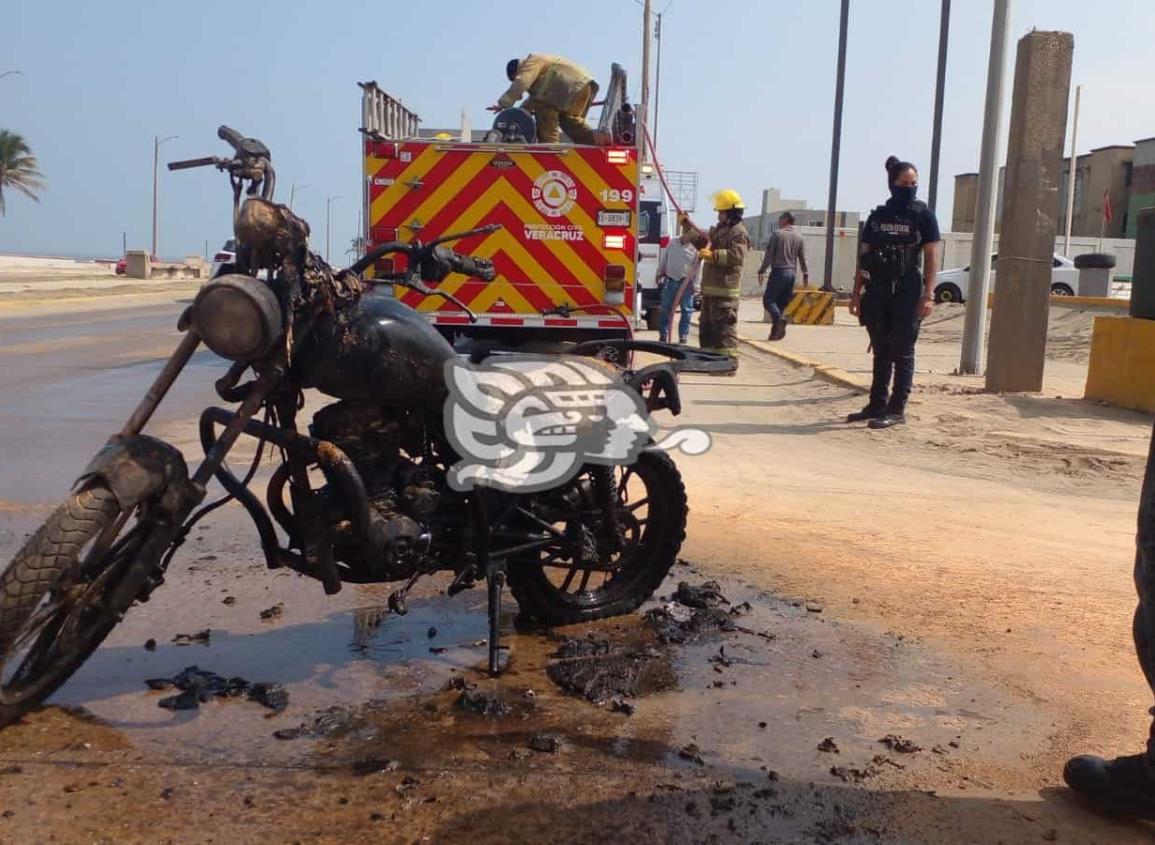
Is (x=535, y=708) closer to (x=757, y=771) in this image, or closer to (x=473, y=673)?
(x=473, y=673)

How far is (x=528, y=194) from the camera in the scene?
9797mm

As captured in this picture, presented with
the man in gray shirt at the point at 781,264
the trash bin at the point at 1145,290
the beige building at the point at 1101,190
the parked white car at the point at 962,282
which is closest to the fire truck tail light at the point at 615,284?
the man in gray shirt at the point at 781,264

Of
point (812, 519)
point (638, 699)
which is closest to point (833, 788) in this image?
point (638, 699)

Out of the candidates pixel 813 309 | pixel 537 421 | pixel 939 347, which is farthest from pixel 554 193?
pixel 813 309

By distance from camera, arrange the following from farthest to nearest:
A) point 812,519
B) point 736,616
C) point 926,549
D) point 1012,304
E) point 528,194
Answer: point 1012,304, point 528,194, point 812,519, point 926,549, point 736,616

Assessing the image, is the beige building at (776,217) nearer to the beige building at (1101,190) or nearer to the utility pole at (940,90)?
the beige building at (1101,190)

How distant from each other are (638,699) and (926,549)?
240 cm

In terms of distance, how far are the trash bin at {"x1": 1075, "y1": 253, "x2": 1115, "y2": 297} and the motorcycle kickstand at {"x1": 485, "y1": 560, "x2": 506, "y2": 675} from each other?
724 inches

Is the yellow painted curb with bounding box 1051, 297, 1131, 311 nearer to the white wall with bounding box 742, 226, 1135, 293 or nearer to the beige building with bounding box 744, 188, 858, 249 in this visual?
the white wall with bounding box 742, 226, 1135, 293

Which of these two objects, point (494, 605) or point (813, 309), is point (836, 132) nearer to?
point (813, 309)

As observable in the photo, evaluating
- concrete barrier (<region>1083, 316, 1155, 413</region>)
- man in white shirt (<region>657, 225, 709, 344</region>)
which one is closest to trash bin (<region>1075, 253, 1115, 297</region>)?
man in white shirt (<region>657, 225, 709, 344</region>)

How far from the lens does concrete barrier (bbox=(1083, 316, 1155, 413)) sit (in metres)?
9.52

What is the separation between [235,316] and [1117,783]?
265 centimetres

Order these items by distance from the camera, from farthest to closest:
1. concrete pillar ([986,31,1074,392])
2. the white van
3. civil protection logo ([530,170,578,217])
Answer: the white van
concrete pillar ([986,31,1074,392])
civil protection logo ([530,170,578,217])
